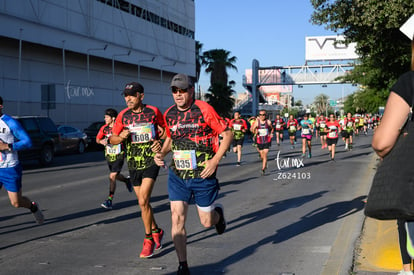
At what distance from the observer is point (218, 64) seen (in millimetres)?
60094

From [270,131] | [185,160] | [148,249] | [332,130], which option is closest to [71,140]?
[332,130]

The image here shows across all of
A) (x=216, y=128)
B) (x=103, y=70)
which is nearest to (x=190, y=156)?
(x=216, y=128)

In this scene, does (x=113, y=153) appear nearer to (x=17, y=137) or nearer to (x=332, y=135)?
(x=17, y=137)

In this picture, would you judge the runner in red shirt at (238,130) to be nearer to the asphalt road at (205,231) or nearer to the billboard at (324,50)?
the asphalt road at (205,231)

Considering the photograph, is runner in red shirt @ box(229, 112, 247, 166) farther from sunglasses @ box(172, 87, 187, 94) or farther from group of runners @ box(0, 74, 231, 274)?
sunglasses @ box(172, 87, 187, 94)

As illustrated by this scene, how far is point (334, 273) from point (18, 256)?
340 centimetres

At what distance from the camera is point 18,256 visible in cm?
602

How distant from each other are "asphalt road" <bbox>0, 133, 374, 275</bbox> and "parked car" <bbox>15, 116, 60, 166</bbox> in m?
5.49

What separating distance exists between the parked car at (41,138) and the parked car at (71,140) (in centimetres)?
404

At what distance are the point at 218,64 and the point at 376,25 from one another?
158 ft

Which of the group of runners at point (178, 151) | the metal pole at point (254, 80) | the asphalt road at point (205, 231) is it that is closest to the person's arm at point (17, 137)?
the group of runners at point (178, 151)

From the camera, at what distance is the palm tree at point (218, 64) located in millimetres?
60125

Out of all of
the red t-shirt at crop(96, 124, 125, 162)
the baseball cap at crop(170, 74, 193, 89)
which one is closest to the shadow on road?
the baseball cap at crop(170, 74, 193, 89)

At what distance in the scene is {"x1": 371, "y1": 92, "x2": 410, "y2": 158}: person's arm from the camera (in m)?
2.91
